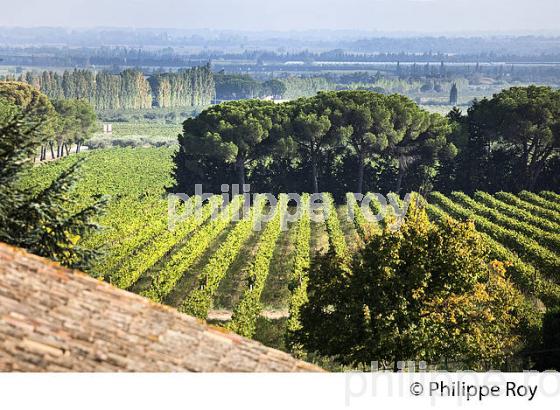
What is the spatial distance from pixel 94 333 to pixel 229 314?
17815 millimetres

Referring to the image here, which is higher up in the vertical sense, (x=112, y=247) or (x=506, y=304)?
(x=506, y=304)

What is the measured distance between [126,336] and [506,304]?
1184 cm

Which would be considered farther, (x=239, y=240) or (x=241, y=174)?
(x=241, y=174)

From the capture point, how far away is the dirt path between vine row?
24266 mm

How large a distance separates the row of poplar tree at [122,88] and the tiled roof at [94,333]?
330 ft

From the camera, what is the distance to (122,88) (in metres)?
125

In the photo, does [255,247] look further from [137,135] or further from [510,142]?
[137,135]

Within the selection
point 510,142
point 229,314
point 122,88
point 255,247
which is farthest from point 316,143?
point 122,88

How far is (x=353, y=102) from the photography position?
45.4 metres

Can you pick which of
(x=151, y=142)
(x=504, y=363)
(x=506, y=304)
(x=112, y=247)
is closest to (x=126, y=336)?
(x=506, y=304)

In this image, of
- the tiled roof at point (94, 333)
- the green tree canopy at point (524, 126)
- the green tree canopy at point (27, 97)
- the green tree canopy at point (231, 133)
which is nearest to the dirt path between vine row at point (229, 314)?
the tiled roof at point (94, 333)

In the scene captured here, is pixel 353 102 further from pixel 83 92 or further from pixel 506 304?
pixel 83 92

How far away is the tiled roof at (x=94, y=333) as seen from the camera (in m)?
6.77

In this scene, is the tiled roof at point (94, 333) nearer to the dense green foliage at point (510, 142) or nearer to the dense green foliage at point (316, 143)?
the dense green foliage at point (316, 143)
